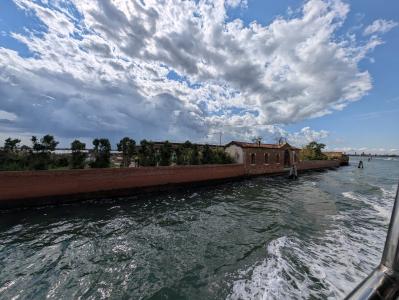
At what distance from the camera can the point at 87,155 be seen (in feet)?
56.0

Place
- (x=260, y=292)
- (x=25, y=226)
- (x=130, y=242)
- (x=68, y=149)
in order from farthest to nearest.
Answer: (x=68, y=149)
(x=25, y=226)
(x=130, y=242)
(x=260, y=292)

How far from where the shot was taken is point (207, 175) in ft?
73.5

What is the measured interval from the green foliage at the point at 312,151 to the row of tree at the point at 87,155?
3701 cm

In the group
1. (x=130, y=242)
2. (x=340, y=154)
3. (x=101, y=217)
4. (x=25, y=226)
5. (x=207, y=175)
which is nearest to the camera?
(x=130, y=242)

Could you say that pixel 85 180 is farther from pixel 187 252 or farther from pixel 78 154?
pixel 187 252

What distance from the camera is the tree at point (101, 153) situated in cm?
1712

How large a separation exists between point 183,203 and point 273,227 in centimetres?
646

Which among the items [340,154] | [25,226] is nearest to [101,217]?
[25,226]

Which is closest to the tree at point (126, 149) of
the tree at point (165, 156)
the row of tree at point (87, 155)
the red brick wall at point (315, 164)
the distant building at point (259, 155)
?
the row of tree at point (87, 155)

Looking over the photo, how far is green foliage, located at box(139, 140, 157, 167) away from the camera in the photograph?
20.0 meters

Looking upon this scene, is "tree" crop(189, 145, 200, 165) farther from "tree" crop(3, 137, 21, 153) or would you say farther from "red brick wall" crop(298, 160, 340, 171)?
"red brick wall" crop(298, 160, 340, 171)

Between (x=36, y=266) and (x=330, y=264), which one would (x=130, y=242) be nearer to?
(x=36, y=266)

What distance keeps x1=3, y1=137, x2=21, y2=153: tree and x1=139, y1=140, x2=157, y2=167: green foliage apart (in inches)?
362

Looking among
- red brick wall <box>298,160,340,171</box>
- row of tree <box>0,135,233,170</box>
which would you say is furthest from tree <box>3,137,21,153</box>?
red brick wall <box>298,160,340,171</box>
